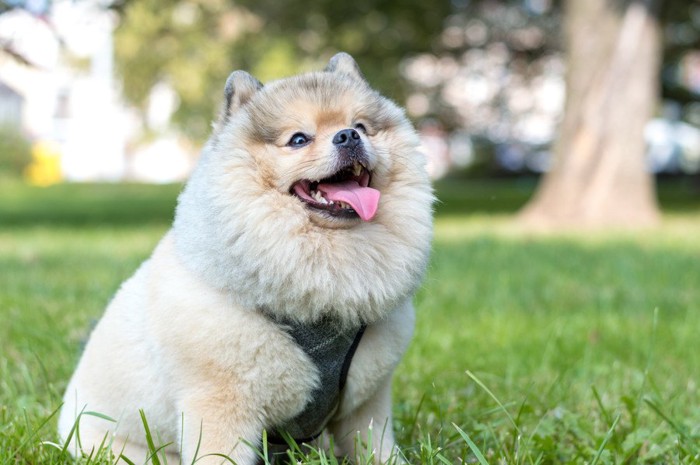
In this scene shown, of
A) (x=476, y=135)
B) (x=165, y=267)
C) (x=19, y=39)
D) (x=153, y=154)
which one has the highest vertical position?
(x=19, y=39)

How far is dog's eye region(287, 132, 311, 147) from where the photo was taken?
2.59 metres

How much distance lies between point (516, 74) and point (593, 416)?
63.5ft

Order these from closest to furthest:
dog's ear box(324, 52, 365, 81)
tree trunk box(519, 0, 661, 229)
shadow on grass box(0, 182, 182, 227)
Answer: dog's ear box(324, 52, 365, 81) → tree trunk box(519, 0, 661, 229) → shadow on grass box(0, 182, 182, 227)

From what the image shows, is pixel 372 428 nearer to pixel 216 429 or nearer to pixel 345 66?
pixel 216 429

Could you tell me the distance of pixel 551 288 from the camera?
6.36 metres

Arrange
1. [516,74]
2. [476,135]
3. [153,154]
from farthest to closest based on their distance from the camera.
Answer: [153,154]
[476,135]
[516,74]

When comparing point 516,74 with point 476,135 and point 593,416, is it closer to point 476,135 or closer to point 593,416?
point 476,135

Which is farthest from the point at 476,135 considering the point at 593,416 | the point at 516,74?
the point at 593,416

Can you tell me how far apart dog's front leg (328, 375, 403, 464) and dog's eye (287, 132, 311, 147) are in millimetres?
783

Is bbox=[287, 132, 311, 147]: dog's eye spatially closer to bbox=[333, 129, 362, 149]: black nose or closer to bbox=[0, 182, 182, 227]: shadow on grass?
bbox=[333, 129, 362, 149]: black nose

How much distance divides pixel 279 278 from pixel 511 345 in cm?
254

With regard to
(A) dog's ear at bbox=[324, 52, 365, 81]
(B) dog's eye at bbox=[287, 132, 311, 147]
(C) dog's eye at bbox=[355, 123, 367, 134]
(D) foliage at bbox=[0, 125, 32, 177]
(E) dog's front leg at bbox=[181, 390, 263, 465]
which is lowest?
(D) foliage at bbox=[0, 125, 32, 177]

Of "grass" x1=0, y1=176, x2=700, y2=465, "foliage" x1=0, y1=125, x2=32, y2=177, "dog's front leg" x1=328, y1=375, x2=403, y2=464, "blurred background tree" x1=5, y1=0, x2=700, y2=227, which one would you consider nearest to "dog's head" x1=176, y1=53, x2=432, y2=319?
"grass" x1=0, y1=176, x2=700, y2=465

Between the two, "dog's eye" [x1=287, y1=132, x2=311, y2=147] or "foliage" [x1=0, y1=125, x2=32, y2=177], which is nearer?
"dog's eye" [x1=287, y1=132, x2=311, y2=147]
